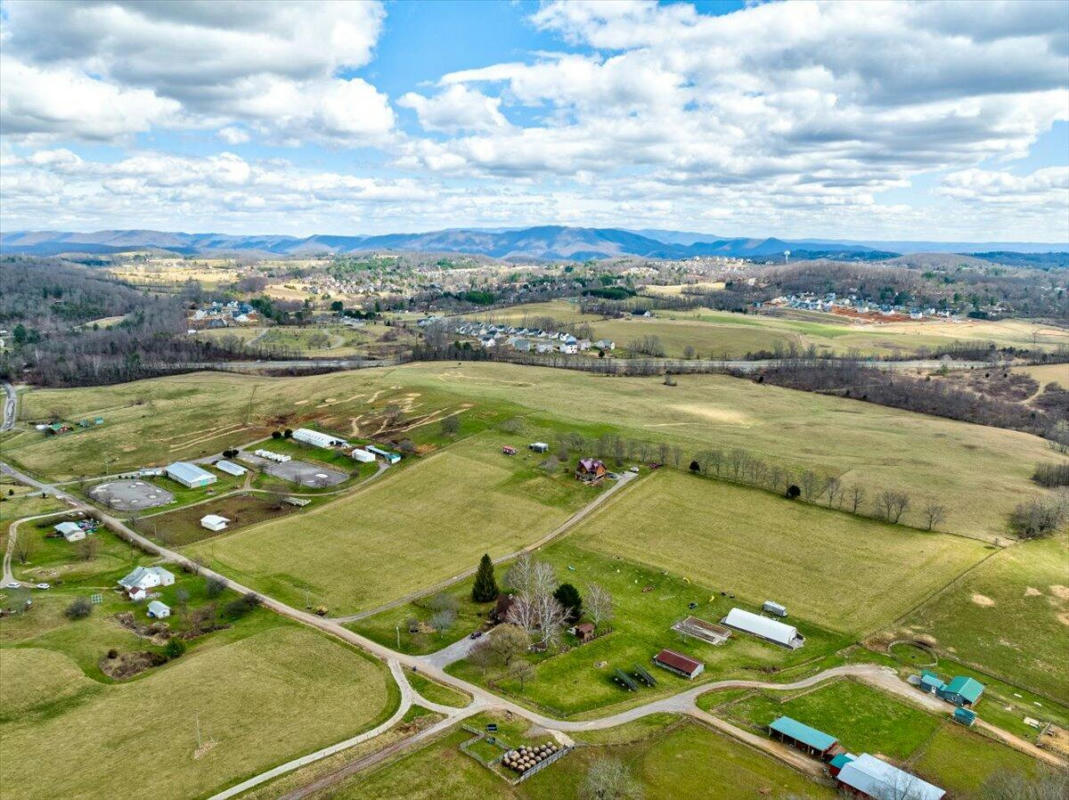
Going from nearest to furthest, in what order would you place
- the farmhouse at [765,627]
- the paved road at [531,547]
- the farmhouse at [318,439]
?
the farmhouse at [765,627] → the paved road at [531,547] → the farmhouse at [318,439]

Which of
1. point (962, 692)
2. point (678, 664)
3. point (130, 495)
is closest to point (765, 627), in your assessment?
point (678, 664)

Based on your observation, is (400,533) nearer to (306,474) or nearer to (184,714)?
(306,474)

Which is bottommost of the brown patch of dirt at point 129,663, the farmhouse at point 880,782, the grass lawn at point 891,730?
the brown patch of dirt at point 129,663

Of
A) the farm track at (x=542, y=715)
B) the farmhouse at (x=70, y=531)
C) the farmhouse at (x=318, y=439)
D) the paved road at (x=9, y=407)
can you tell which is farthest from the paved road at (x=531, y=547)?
the paved road at (x=9, y=407)

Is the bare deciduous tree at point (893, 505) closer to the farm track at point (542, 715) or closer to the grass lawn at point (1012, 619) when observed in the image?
the grass lawn at point (1012, 619)

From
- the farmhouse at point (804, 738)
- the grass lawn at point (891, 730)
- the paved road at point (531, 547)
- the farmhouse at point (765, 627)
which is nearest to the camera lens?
the grass lawn at point (891, 730)

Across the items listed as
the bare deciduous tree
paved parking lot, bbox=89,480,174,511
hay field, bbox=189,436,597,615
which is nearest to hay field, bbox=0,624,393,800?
hay field, bbox=189,436,597,615
